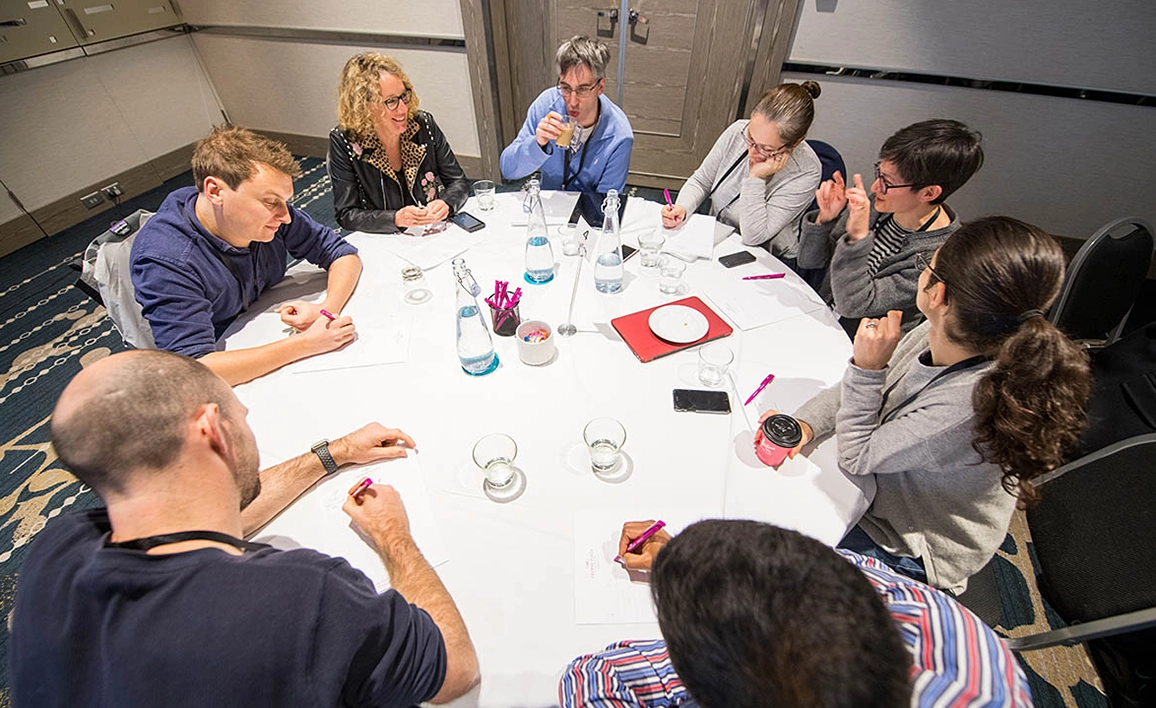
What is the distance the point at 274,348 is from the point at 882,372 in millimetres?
1732

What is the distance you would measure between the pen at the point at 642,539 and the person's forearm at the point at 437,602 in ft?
1.14

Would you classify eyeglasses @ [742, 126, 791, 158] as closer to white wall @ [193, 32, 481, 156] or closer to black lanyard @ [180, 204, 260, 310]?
black lanyard @ [180, 204, 260, 310]

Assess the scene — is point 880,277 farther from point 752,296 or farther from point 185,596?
point 185,596

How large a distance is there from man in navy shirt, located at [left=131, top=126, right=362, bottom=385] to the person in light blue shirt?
1145mm

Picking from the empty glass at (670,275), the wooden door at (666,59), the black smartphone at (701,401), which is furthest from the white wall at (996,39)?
the black smartphone at (701,401)

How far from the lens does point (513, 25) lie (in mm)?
3701

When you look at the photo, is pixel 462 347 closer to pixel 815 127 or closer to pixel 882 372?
pixel 882 372

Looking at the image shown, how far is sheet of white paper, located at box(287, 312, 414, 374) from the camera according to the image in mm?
1484

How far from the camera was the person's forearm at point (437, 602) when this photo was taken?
84 centimetres

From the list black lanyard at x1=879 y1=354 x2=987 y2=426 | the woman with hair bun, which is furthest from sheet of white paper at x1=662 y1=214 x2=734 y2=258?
black lanyard at x1=879 y1=354 x2=987 y2=426

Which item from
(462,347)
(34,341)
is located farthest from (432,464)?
(34,341)

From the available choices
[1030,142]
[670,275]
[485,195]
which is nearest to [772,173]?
[670,275]

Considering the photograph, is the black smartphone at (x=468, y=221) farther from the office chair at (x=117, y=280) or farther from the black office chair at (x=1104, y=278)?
the black office chair at (x=1104, y=278)

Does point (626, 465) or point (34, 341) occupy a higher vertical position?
point (626, 465)
